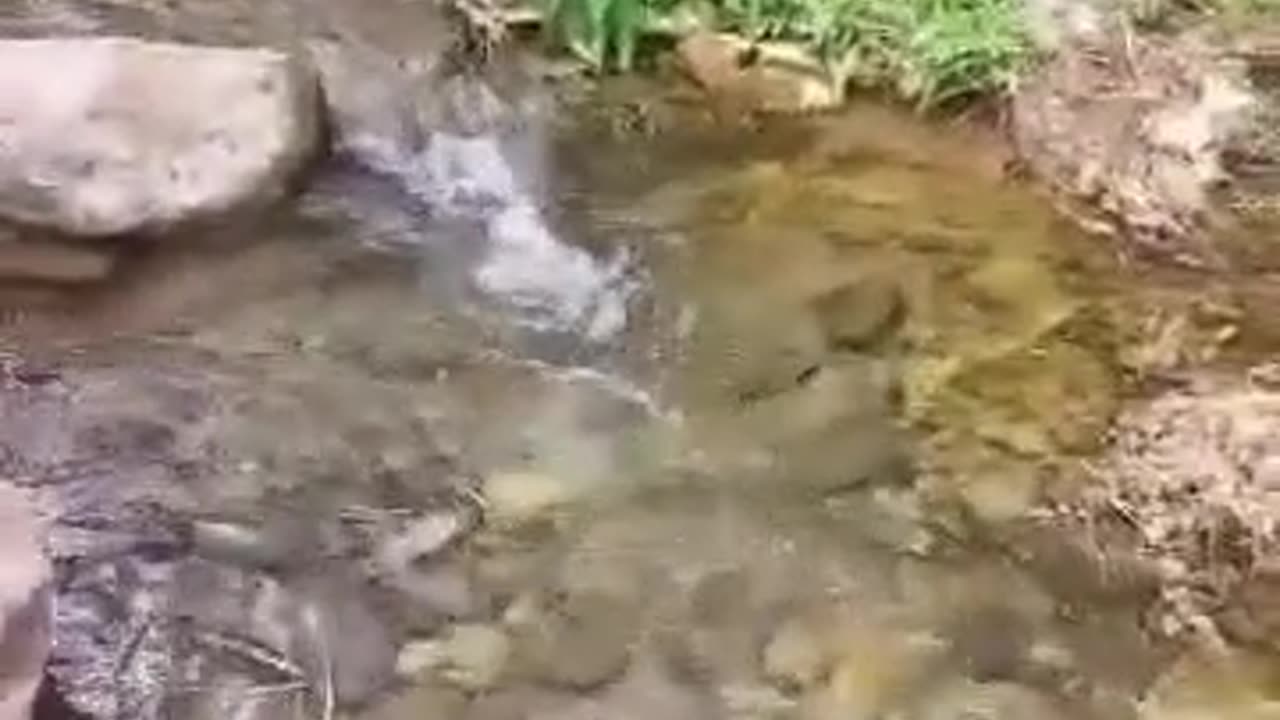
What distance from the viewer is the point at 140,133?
4.66 meters

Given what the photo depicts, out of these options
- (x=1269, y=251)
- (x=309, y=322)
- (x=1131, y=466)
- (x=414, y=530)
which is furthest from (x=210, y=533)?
(x=1269, y=251)

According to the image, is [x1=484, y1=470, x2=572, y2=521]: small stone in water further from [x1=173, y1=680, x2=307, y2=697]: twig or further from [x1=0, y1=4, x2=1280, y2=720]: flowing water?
[x1=173, y1=680, x2=307, y2=697]: twig

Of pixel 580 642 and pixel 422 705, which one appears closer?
pixel 422 705

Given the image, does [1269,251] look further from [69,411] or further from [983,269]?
[69,411]

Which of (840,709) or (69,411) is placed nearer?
(840,709)

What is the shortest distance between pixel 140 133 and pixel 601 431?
3.36 ft

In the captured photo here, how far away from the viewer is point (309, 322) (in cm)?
456

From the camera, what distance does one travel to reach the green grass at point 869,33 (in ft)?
16.6

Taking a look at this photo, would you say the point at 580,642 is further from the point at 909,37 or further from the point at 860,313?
the point at 909,37

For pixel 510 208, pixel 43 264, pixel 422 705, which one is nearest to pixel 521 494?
pixel 422 705

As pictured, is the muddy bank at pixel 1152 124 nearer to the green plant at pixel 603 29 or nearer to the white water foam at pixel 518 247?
the green plant at pixel 603 29

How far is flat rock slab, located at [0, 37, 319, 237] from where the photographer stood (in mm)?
4566

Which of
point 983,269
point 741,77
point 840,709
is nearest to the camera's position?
point 840,709

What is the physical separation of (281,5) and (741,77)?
3.25ft
